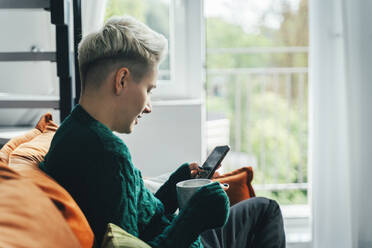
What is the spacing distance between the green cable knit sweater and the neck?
0.02 metres

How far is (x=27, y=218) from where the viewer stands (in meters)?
0.61

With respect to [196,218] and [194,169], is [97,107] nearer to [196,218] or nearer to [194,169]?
[196,218]

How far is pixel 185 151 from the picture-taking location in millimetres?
2184

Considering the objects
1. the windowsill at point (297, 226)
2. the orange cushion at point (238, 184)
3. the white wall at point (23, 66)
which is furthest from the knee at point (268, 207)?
the white wall at point (23, 66)

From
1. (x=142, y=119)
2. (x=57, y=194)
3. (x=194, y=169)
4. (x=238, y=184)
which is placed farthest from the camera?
(x=142, y=119)

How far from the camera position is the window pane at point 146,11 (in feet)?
→ 7.48

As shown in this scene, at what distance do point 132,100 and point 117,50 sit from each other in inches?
5.1

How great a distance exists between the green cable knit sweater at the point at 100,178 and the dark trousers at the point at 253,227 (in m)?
0.46

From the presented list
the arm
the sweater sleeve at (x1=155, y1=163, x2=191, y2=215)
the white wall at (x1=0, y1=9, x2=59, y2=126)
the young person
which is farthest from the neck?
the white wall at (x1=0, y1=9, x2=59, y2=126)

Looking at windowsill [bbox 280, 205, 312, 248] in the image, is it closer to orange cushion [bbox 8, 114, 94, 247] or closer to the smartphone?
the smartphone

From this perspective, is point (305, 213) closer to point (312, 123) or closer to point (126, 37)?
point (312, 123)

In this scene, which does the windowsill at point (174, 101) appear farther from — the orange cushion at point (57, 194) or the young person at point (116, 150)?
the orange cushion at point (57, 194)

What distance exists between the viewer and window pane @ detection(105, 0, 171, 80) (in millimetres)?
2281

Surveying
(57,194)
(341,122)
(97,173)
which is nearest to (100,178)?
(97,173)
